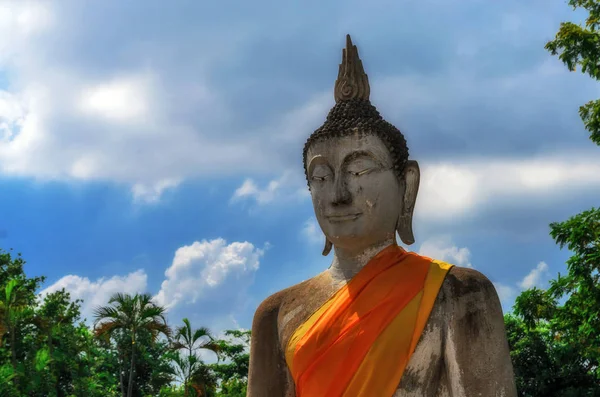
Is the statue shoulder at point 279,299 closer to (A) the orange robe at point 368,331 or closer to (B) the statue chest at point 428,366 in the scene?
(A) the orange robe at point 368,331

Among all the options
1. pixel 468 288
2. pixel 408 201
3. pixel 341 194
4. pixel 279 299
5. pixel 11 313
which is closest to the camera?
pixel 468 288

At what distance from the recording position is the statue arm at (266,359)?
5082mm

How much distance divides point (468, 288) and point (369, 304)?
2.01 feet

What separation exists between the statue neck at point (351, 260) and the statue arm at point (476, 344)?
21.7 inches

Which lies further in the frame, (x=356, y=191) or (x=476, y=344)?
(x=356, y=191)

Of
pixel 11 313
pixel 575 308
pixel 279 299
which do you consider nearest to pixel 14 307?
pixel 11 313

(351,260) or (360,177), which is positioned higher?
(360,177)

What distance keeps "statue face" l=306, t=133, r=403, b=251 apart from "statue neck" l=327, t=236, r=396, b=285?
0.04m

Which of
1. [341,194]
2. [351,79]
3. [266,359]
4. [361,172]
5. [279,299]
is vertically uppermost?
[351,79]

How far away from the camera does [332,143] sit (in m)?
4.93

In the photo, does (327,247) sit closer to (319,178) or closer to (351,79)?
(319,178)

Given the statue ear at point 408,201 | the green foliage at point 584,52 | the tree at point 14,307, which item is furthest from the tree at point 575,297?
the tree at point 14,307

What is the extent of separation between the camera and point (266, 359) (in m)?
5.12

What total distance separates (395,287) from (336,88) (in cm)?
152
